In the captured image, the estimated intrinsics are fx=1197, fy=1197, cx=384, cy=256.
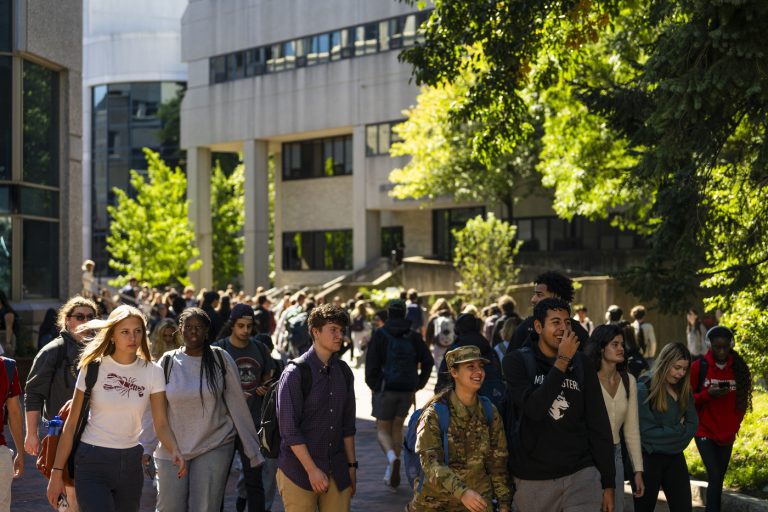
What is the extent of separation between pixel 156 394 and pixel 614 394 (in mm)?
2837

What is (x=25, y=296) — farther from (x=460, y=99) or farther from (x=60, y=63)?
(x=460, y=99)

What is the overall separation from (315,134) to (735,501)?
46.0m

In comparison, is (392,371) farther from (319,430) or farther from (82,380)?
(82,380)

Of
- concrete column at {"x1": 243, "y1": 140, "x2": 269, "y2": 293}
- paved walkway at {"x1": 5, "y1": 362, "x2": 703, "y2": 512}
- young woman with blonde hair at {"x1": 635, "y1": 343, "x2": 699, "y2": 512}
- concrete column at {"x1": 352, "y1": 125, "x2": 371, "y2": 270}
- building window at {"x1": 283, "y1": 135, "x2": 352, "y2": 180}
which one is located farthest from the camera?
concrete column at {"x1": 243, "y1": 140, "x2": 269, "y2": 293}

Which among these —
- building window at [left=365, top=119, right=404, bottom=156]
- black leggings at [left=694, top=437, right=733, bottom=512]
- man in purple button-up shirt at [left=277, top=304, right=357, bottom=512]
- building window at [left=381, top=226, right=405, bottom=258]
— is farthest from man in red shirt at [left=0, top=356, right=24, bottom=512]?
building window at [left=381, top=226, right=405, bottom=258]

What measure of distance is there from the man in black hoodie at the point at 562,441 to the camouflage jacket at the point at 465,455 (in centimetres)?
20

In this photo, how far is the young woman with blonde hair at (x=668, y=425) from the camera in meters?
8.29

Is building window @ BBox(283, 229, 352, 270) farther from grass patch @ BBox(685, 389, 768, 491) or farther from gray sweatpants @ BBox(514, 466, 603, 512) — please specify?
gray sweatpants @ BBox(514, 466, 603, 512)

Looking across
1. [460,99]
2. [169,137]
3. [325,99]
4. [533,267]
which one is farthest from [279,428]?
Answer: [169,137]

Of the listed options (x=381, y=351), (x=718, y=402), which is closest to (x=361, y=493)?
(x=381, y=351)

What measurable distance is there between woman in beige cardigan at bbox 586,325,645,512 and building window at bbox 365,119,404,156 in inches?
1695

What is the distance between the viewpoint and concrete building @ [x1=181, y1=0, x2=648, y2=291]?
50.8 metres

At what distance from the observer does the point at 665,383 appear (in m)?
8.31

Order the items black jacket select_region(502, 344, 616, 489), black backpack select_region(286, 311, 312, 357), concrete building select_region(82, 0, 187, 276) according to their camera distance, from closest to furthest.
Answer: black jacket select_region(502, 344, 616, 489) < black backpack select_region(286, 311, 312, 357) < concrete building select_region(82, 0, 187, 276)
